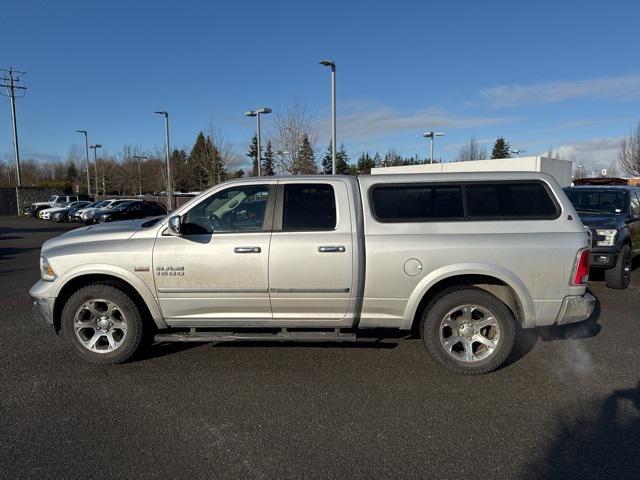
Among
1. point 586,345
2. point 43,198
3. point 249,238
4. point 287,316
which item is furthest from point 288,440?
point 43,198

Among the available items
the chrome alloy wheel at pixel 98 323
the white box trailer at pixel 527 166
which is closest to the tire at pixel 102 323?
the chrome alloy wheel at pixel 98 323

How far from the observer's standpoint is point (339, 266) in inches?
173

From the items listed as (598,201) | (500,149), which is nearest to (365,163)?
(500,149)

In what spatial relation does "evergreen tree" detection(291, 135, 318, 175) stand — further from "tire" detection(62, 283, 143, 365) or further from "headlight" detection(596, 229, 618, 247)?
"tire" detection(62, 283, 143, 365)

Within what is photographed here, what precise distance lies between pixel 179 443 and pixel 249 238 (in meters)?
1.93

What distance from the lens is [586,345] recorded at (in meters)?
5.27

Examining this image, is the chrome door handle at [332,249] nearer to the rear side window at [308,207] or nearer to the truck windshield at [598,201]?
the rear side window at [308,207]

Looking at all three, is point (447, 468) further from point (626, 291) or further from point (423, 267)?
point (626, 291)

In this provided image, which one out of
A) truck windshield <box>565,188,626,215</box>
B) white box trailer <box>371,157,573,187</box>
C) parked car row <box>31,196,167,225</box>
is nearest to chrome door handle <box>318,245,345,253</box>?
truck windshield <box>565,188,626,215</box>

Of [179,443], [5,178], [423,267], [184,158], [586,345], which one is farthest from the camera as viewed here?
[184,158]

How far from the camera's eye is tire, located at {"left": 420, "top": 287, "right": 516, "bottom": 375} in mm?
4402

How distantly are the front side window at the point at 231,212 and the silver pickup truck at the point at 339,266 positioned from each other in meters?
0.01

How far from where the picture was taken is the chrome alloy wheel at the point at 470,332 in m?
4.44

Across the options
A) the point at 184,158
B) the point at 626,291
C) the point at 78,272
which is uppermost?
the point at 184,158
